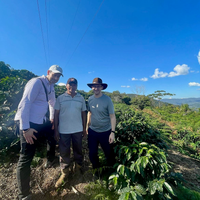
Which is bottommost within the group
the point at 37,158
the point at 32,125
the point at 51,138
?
the point at 37,158

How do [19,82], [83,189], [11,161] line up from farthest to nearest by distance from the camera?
[19,82]
[11,161]
[83,189]

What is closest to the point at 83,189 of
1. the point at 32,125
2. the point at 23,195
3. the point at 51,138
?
the point at 23,195

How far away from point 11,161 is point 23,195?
1.12 m

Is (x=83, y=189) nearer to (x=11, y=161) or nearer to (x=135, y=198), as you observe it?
(x=135, y=198)

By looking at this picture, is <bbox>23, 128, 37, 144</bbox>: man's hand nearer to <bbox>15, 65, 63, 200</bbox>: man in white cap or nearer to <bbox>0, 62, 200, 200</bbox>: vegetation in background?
<bbox>15, 65, 63, 200</bbox>: man in white cap

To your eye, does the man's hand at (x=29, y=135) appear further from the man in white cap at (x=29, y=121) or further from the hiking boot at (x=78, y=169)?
the hiking boot at (x=78, y=169)

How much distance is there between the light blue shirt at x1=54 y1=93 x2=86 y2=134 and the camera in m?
1.93

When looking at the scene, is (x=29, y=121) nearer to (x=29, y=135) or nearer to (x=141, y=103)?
(x=29, y=135)

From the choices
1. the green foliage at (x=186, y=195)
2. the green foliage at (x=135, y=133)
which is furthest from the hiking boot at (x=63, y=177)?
the green foliage at (x=186, y=195)

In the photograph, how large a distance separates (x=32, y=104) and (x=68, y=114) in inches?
22.9

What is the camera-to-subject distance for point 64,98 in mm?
1963

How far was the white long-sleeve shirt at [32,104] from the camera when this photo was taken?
4.87ft

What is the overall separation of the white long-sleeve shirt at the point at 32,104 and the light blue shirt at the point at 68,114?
28 centimetres

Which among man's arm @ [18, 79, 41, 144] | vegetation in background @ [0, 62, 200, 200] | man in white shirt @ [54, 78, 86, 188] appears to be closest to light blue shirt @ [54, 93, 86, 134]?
man in white shirt @ [54, 78, 86, 188]
